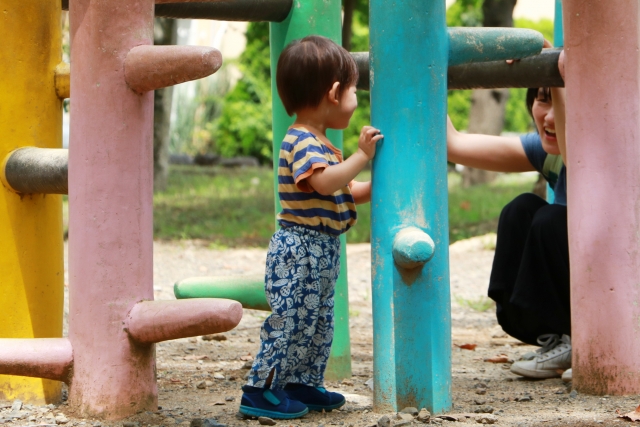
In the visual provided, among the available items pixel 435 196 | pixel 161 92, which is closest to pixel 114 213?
pixel 435 196

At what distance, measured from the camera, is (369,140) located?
6.77 feet

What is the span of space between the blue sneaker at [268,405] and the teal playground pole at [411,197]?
0.28 metres

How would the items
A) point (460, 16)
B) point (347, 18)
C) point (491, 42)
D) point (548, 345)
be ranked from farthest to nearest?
point (460, 16), point (347, 18), point (548, 345), point (491, 42)

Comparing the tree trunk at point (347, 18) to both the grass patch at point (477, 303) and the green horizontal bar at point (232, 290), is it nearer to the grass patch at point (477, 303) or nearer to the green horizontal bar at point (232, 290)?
the grass patch at point (477, 303)

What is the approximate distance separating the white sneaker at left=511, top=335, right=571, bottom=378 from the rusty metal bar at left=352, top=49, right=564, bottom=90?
85cm

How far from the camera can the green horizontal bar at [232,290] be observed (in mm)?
2393

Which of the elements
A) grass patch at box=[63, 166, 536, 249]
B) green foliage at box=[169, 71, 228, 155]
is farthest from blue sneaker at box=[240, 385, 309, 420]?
green foliage at box=[169, 71, 228, 155]

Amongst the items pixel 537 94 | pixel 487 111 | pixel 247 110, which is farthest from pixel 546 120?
pixel 247 110

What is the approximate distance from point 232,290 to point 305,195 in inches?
15.7

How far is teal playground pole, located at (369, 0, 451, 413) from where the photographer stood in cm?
204

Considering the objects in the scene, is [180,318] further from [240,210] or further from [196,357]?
[240,210]

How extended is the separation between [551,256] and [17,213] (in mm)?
1584

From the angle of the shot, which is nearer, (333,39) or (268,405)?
(268,405)

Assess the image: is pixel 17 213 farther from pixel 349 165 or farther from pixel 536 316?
pixel 536 316
